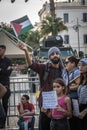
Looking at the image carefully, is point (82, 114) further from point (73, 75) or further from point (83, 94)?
point (73, 75)

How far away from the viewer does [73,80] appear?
7203 millimetres

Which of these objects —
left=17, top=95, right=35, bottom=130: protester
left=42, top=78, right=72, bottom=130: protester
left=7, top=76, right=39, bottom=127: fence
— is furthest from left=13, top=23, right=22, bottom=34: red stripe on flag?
left=42, top=78, right=72, bottom=130: protester

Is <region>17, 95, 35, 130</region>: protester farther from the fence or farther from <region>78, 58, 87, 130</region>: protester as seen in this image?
<region>78, 58, 87, 130</region>: protester

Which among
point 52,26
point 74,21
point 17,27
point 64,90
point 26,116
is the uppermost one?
point 64,90

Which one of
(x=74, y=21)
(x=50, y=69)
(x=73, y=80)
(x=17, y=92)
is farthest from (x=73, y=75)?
(x=74, y=21)

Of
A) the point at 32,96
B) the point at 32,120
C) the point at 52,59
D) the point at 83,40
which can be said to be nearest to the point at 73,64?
the point at 52,59

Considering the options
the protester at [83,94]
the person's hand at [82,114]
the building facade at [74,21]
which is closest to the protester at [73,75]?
the protester at [83,94]

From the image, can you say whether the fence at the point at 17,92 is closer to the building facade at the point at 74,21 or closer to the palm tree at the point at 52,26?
the palm tree at the point at 52,26

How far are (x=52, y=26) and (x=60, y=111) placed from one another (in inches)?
2528

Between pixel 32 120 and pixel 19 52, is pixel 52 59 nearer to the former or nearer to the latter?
pixel 32 120

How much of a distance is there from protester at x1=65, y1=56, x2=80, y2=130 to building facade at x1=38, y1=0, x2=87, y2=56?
81.5 meters

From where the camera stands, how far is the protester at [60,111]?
260 inches

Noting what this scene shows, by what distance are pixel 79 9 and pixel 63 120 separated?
89.7 metres

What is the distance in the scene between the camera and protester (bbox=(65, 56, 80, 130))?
23.0 feet
